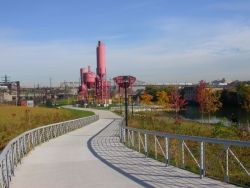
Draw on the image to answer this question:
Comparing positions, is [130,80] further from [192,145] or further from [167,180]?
[167,180]

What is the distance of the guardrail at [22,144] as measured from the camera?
1017 centimetres

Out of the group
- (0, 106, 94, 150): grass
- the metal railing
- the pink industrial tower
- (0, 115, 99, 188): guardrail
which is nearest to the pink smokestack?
the pink industrial tower

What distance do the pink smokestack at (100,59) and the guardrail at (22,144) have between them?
55750 mm

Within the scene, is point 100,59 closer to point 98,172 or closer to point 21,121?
point 21,121

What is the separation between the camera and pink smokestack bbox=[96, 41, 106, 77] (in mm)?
91062

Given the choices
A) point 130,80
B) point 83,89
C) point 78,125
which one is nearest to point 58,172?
point 130,80

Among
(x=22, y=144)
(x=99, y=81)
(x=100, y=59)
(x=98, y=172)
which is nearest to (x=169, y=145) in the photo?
(x=98, y=172)

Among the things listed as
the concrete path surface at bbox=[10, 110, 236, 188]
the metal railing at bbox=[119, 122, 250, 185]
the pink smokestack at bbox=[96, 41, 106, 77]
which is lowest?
the concrete path surface at bbox=[10, 110, 236, 188]

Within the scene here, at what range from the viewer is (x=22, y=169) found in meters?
13.5

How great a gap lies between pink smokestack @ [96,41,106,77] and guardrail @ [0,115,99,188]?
2195 inches

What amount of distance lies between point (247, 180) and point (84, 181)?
3954 millimetres

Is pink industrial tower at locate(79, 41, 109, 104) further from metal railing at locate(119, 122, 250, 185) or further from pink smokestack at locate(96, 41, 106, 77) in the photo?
metal railing at locate(119, 122, 250, 185)

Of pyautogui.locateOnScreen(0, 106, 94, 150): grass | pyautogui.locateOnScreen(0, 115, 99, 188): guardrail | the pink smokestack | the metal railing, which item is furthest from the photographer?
the pink smokestack

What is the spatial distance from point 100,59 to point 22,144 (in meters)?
76.7
